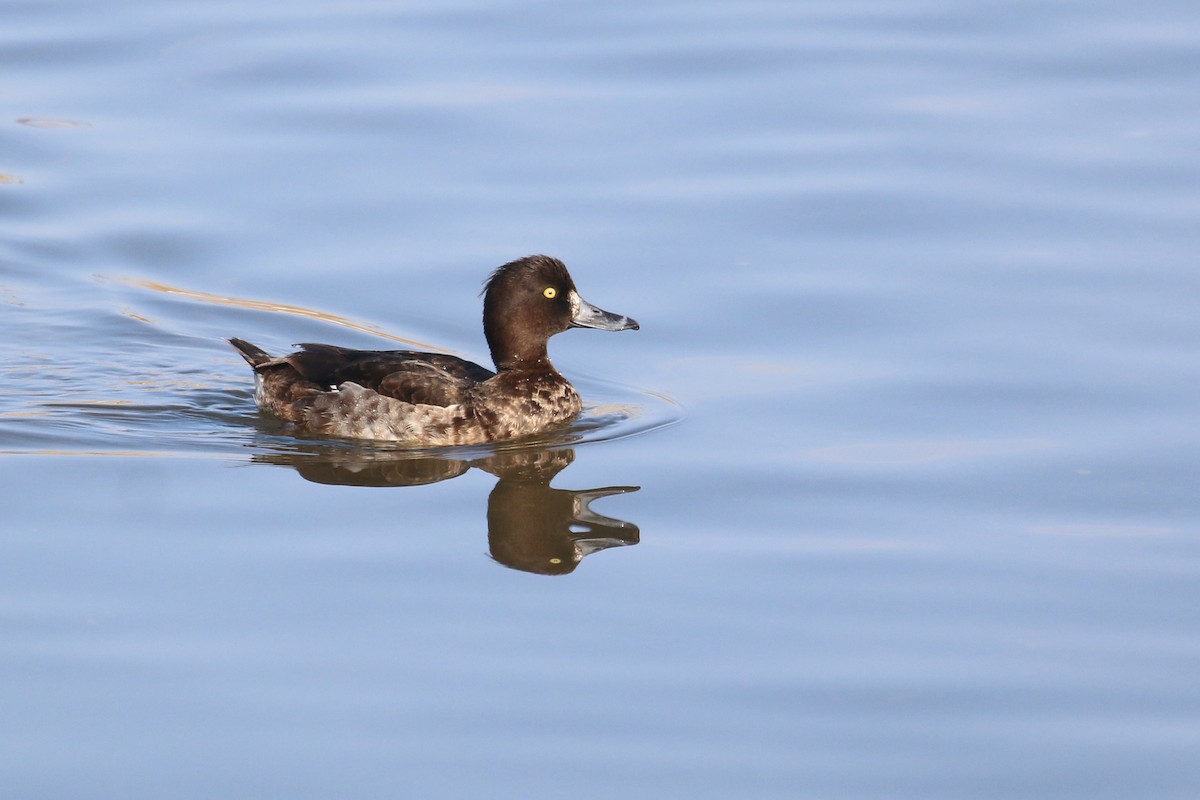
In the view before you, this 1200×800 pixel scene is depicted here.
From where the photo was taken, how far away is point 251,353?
1152 cm

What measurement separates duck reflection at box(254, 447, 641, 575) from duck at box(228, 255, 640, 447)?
33 centimetres

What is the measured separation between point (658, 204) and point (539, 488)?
428 cm

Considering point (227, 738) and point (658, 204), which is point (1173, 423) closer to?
point (658, 204)

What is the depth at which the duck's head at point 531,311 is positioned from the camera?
11102mm

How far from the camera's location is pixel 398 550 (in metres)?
8.45

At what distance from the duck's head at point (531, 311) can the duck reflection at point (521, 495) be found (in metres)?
0.93

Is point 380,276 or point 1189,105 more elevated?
point 1189,105

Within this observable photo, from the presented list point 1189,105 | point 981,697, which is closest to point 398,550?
point 981,697

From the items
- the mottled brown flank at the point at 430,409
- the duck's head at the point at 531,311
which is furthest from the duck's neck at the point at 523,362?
the mottled brown flank at the point at 430,409

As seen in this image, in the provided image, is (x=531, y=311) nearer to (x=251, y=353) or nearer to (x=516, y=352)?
(x=516, y=352)

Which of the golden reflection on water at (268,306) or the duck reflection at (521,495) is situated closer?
the duck reflection at (521,495)

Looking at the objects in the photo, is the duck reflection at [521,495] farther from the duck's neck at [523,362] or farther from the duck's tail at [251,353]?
the duck's tail at [251,353]

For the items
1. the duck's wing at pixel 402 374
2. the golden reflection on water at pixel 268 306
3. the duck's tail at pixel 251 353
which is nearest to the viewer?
the duck's wing at pixel 402 374

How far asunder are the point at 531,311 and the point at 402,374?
97 cm
